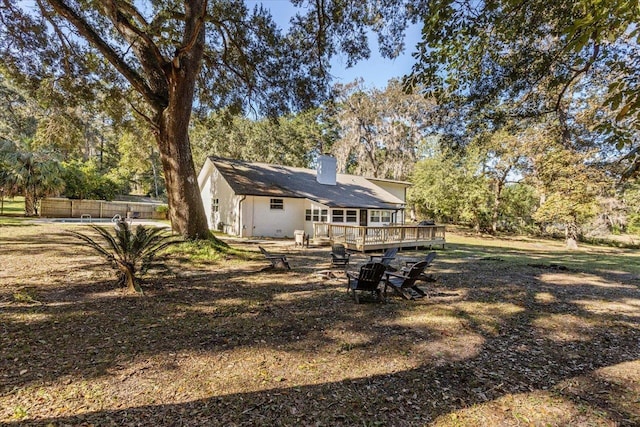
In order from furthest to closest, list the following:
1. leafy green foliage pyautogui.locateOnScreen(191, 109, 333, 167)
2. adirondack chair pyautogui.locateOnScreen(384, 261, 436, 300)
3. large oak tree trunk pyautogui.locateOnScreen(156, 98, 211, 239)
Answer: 1. leafy green foliage pyautogui.locateOnScreen(191, 109, 333, 167)
2. large oak tree trunk pyautogui.locateOnScreen(156, 98, 211, 239)
3. adirondack chair pyautogui.locateOnScreen(384, 261, 436, 300)

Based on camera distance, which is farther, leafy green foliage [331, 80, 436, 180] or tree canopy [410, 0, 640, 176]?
leafy green foliage [331, 80, 436, 180]

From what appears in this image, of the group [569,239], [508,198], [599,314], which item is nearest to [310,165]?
[508,198]

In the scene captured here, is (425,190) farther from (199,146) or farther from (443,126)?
(199,146)

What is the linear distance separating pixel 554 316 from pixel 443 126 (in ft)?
22.9

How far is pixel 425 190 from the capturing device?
29781 millimetres

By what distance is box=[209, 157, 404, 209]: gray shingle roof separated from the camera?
18.2 metres

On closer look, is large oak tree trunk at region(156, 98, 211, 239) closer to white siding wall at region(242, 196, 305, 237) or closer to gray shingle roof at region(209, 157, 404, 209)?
gray shingle roof at region(209, 157, 404, 209)

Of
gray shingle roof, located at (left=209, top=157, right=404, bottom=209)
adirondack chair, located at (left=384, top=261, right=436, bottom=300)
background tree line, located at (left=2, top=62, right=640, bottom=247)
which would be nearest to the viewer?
adirondack chair, located at (left=384, top=261, right=436, bottom=300)

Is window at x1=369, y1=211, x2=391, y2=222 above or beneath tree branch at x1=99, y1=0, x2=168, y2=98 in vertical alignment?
beneath

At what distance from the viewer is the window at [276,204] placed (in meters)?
18.4

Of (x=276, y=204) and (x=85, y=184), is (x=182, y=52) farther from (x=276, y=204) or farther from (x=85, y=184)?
(x=85, y=184)

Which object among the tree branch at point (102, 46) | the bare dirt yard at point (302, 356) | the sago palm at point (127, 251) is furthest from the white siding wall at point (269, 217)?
the sago palm at point (127, 251)

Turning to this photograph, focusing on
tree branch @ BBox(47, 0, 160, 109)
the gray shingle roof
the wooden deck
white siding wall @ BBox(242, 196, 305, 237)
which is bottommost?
the wooden deck

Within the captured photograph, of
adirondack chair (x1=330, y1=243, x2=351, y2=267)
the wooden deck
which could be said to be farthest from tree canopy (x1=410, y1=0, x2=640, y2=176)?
the wooden deck
